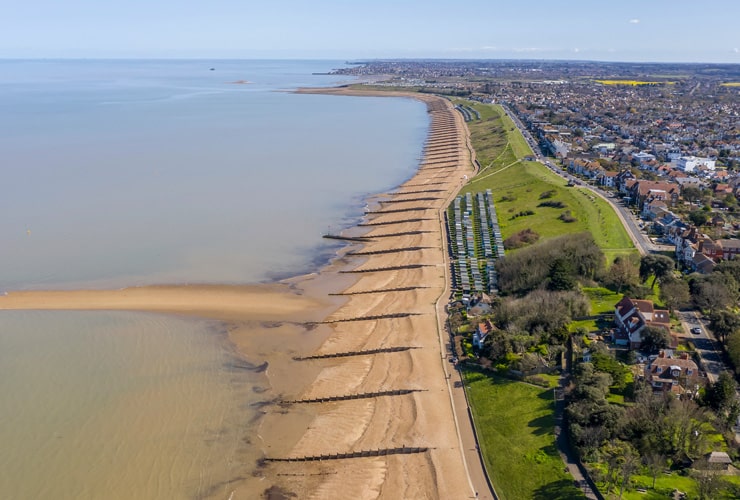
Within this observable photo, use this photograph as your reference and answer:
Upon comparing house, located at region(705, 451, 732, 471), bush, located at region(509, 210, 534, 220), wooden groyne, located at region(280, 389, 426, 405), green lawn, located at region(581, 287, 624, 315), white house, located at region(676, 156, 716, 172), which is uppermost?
white house, located at region(676, 156, 716, 172)

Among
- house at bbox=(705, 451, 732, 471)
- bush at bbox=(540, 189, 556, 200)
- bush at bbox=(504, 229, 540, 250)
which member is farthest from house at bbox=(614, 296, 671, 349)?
bush at bbox=(540, 189, 556, 200)

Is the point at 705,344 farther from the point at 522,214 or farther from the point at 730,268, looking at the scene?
the point at 522,214

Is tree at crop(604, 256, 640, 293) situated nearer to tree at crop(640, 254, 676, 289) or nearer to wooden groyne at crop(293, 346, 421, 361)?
tree at crop(640, 254, 676, 289)

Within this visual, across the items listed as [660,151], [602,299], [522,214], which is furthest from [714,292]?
[660,151]

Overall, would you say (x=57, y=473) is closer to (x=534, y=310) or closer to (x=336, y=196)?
(x=534, y=310)

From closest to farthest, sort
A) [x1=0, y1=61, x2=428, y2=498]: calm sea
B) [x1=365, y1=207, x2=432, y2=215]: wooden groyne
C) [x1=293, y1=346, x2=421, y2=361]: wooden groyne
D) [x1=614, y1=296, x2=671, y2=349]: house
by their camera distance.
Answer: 1. [x1=0, y1=61, x2=428, y2=498]: calm sea
2. [x1=614, y1=296, x2=671, y2=349]: house
3. [x1=293, y1=346, x2=421, y2=361]: wooden groyne
4. [x1=365, y1=207, x2=432, y2=215]: wooden groyne

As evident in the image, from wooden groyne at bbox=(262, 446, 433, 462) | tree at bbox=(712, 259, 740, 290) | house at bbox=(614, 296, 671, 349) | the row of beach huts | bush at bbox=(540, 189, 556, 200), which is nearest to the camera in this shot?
wooden groyne at bbox=(262, 446, 433, 462)

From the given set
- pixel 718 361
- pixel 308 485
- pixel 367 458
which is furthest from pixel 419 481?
pixel 718 361

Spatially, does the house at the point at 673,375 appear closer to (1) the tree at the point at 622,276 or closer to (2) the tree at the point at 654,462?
(2) the tree at the point at 654,462
